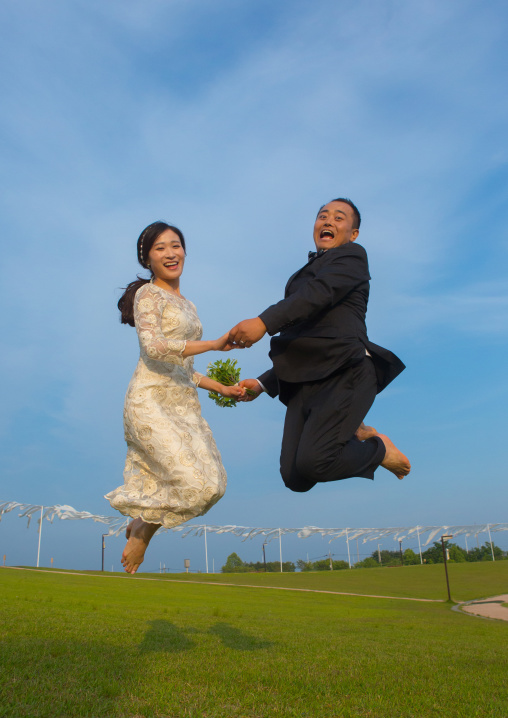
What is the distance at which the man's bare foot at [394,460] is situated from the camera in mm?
5262

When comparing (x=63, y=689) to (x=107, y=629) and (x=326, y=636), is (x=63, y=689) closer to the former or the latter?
(x=107, y=629)

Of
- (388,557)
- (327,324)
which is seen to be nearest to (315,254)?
(327,324)

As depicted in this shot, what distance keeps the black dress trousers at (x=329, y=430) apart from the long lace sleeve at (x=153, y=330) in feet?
3.16

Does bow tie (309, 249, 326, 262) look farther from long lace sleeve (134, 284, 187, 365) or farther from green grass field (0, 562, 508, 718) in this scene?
green grass field (0, 562, 508, 718)

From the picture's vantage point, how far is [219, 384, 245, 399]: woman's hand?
5.56m

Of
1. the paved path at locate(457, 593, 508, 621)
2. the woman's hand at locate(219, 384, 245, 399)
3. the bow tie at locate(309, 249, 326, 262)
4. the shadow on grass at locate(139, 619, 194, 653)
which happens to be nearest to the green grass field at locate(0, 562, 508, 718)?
the shadow on grass at locate(139, 619, 194, 653)

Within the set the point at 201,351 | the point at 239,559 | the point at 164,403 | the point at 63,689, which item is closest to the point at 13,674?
the point at 63,689

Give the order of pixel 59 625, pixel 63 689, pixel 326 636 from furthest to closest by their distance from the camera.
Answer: pixel 326 636
pixel 59 625
pixel 63 689

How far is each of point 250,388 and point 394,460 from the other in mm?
1440

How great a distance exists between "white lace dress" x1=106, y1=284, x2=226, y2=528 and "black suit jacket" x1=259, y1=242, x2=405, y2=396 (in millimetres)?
868

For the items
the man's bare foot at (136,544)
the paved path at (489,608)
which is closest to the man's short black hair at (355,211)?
the man's bare foot at (136,544)

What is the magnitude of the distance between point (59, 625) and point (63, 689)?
422cm

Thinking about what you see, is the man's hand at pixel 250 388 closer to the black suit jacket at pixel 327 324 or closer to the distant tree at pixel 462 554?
the black suit jacket at pixel 327 324

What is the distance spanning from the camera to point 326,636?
12055 mm
